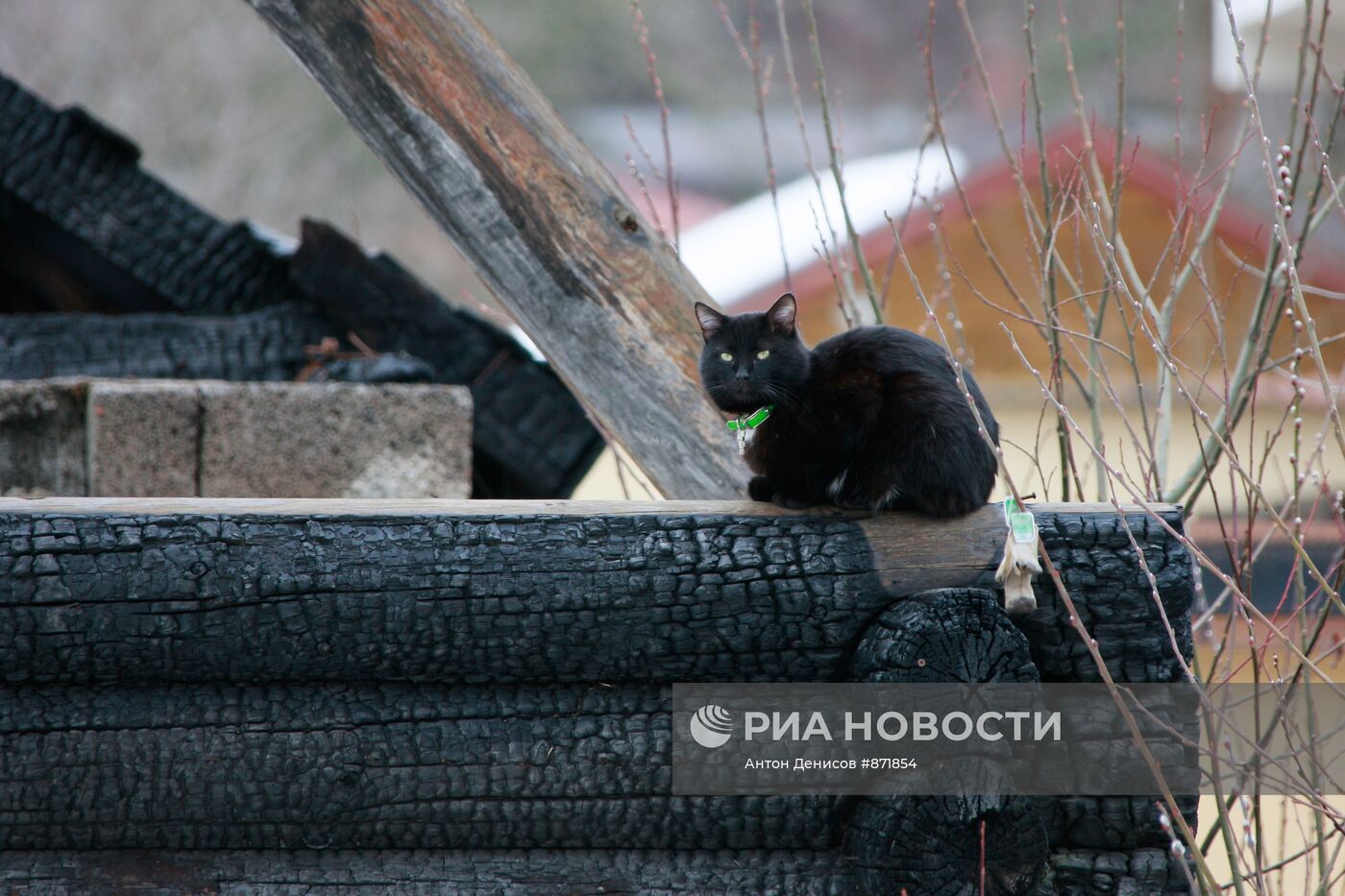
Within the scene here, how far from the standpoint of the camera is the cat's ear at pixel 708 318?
2113 mm

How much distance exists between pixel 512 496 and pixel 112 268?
1.33 meters

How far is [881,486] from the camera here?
1752 mm

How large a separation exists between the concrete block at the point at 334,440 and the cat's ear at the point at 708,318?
1.01 metres

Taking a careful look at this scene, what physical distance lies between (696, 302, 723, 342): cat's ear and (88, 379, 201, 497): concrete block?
1339 millimetres

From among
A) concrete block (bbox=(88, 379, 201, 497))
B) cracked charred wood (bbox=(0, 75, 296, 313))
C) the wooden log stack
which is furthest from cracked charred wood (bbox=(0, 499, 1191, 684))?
cracked charred wood (bbox=(0, 75, 296, 313))

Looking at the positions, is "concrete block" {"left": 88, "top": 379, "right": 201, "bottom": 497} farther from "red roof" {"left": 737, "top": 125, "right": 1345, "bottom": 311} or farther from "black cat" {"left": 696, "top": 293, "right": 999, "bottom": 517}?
"red roof" {"left": 737, "top": 125, "right": 1345, "bottom": 311}

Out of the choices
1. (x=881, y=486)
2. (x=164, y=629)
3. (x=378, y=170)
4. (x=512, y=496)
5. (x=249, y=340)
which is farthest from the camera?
(x=378, y=170)

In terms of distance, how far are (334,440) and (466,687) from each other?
1.43m

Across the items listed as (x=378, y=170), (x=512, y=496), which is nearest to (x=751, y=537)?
(x=512, y=496)

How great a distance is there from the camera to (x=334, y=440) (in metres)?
2.83

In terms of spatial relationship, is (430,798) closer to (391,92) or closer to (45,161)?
(391,92)

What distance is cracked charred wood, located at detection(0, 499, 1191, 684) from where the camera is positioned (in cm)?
149

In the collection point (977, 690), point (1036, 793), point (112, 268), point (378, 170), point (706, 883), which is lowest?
point (706, 883)

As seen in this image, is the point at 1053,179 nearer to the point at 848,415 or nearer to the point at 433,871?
the point at 848,415
